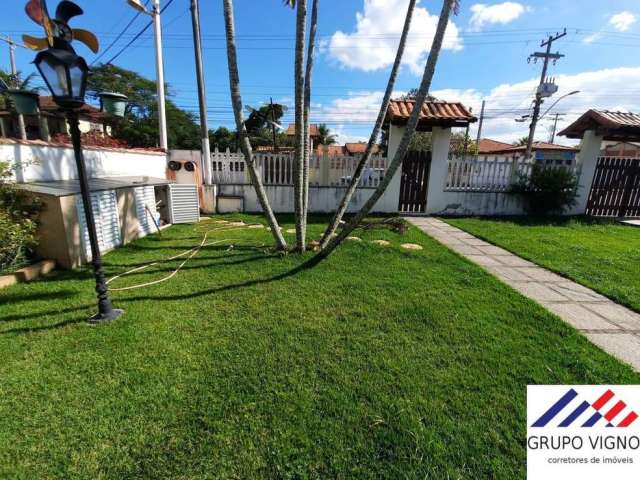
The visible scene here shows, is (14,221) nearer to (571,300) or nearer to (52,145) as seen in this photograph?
(52,145)

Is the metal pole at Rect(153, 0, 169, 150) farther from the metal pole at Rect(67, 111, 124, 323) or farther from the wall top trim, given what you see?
the metal pole at Rect(67, 111, 124, 323)

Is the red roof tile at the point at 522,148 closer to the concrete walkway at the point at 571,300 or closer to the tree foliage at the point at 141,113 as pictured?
the concrete walkway at the point at 571,300

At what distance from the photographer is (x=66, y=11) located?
2625mm

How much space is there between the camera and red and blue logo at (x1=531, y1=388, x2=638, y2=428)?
1.88 meters

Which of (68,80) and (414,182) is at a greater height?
(68,80)

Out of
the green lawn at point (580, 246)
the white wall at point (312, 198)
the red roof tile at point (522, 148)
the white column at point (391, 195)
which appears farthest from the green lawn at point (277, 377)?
the red roof tile at point (522, 148)

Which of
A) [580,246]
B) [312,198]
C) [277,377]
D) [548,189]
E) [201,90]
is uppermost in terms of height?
[201,90]

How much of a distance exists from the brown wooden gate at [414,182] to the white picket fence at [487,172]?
2.41 ft

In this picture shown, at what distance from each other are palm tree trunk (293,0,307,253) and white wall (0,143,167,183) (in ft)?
12.3

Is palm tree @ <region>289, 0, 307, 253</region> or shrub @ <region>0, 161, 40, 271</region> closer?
shrub @ <region>0, 161, 40, 271</region>

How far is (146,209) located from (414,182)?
7.17 metres

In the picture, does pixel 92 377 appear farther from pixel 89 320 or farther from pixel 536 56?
pixel 536 56

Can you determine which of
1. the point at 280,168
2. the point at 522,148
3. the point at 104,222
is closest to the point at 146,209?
the point at 104,222

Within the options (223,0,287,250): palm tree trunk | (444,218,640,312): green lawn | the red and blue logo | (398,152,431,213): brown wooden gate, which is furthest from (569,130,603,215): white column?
(223,0,287,250): palm tree trunk
